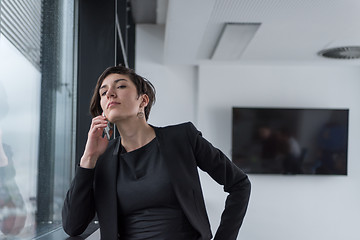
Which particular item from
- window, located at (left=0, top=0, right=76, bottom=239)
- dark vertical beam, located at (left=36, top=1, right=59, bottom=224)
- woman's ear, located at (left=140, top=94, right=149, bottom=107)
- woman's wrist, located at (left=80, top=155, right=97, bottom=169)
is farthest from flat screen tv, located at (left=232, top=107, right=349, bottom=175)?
woman's wrist, located at (left=80, top=155, right=97, bottom=169)

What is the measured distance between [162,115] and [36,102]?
3.39 meters

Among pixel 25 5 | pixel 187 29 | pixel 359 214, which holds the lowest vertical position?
pixel 359 214

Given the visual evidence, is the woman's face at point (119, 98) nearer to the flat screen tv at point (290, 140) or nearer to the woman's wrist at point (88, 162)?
the woman's wrist at point (88, 162)

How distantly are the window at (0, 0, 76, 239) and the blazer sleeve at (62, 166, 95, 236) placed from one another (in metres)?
0.16

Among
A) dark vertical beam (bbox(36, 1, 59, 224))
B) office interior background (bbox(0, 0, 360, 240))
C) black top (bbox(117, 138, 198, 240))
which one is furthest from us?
dark vertical beam (bbox(36, 1, 59, 224))

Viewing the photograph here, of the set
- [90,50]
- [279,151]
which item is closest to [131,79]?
[90,50]

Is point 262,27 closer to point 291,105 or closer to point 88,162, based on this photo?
point 291,105

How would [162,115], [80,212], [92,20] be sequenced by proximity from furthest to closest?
1. [162,115]
2. [92,20]
3. [80,212]

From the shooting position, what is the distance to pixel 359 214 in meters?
5.11

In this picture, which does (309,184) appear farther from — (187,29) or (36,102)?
(36,102)

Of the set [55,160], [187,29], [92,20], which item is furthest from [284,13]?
[55,160]

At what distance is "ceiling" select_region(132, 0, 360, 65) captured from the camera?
3.05 meters

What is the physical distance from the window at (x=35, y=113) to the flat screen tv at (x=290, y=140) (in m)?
3.02

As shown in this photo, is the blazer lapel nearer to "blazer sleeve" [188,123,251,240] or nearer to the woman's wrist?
the woman's wrist
